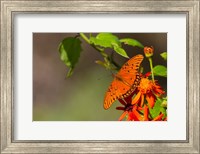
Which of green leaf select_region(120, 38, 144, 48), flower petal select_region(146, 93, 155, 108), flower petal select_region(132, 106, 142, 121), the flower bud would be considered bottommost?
flower petal select_region(132, 106, 142, 121)

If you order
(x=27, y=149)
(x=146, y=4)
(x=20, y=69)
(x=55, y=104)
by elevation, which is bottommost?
(x=27, y=149)

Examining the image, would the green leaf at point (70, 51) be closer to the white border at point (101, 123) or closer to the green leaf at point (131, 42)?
the white border at point (101, 123)

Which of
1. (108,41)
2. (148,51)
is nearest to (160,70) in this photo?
(148,51)

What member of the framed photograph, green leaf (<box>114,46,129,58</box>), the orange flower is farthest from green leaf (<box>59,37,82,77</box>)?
the orange flower

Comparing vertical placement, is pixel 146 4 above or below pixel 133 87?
above

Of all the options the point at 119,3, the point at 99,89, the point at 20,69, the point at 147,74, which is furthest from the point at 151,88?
the point at 20,69

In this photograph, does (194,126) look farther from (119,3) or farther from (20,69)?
(20,69)

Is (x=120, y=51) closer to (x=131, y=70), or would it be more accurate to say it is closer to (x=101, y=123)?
(x=131, y=70)

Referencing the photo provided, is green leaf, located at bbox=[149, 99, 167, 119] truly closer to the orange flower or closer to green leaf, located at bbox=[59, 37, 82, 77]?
the orange flower

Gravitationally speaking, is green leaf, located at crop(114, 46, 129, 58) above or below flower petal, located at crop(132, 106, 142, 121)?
above
